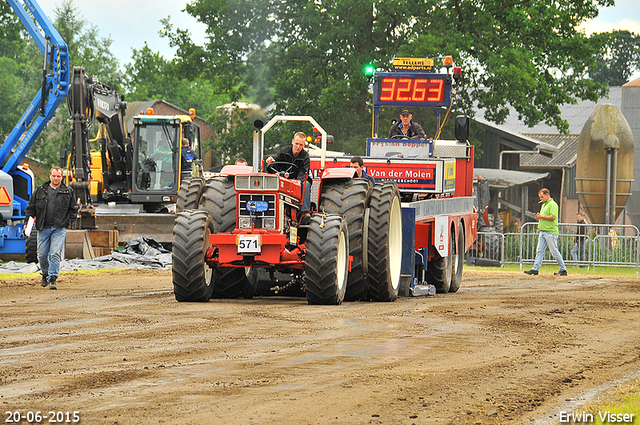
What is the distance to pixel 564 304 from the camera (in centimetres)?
1296

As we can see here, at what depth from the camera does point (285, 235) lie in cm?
1151

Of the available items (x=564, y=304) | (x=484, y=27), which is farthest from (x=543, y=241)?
(x=484, y=27)

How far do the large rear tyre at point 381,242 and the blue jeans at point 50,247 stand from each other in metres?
5.40

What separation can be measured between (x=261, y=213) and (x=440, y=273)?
16.6 feet

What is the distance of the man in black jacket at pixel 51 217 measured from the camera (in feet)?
49.1

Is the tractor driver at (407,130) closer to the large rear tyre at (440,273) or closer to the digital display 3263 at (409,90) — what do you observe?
the digital display 3263 at (409,90)

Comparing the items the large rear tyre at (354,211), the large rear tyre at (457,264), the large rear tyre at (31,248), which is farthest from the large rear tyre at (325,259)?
the large rear tyre at (31,248)

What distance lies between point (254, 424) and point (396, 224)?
8140 mm

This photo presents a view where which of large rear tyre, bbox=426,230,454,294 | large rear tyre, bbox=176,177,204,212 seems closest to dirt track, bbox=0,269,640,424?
large rear tyre, bbox=176,177,204,212

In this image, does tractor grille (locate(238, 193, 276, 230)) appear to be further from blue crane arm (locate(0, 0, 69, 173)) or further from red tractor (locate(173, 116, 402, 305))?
blue crane arm (locate(0, 0, 69, 173))

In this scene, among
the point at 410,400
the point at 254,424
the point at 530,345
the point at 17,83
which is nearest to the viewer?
the point at 254,424

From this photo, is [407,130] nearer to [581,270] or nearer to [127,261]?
[127,261]

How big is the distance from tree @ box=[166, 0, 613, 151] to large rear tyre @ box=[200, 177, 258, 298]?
21.9 meters

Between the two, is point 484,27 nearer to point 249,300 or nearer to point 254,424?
point 249,300
